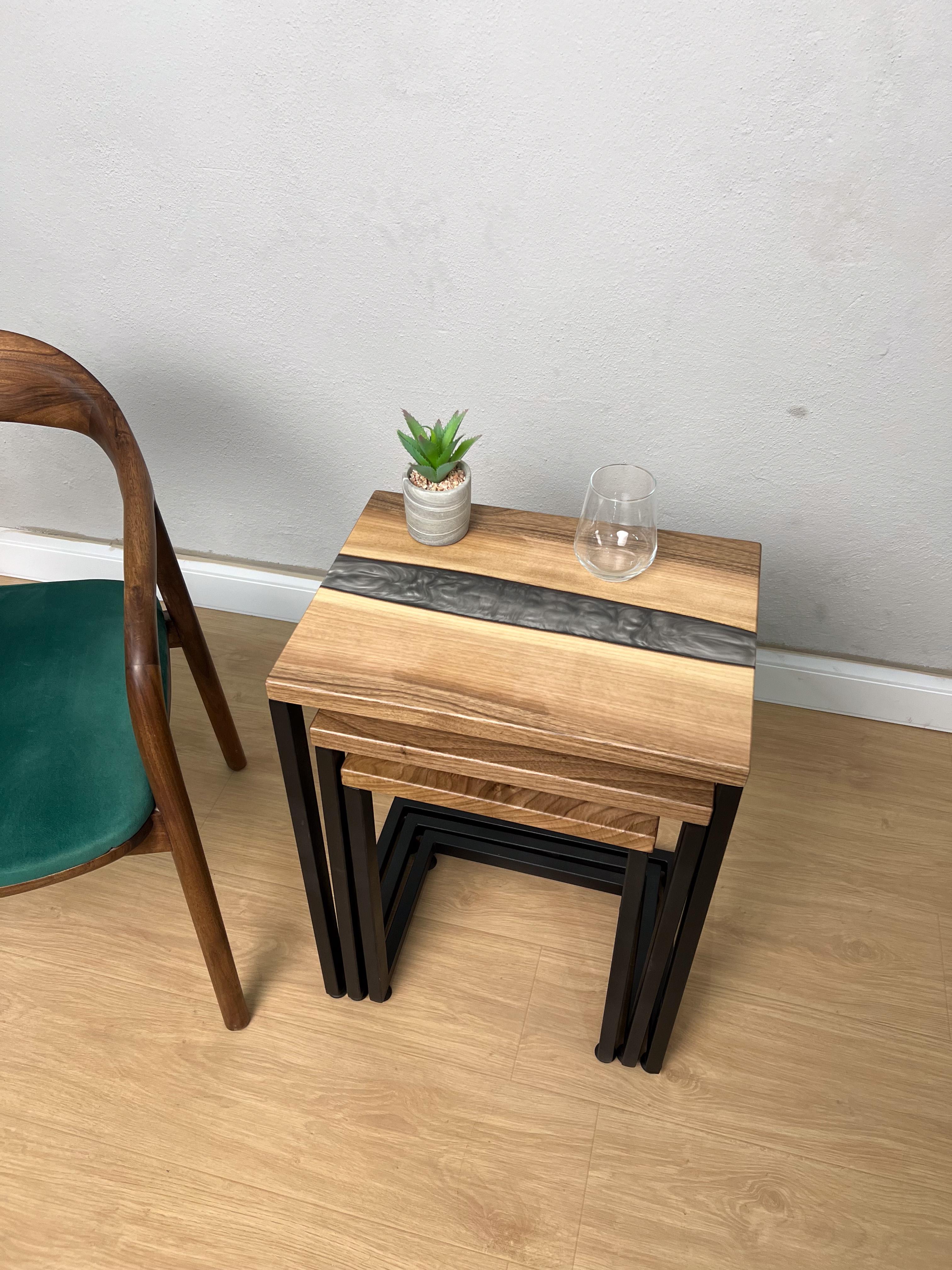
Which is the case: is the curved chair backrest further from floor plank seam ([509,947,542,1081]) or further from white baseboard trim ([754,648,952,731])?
white baseboard trim ([754,648,952,731])

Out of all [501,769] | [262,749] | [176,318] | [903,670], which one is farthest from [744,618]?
[176,318]

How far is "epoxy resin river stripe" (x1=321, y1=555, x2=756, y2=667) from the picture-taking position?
103cm

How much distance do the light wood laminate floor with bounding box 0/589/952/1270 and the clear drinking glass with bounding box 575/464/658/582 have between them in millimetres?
638

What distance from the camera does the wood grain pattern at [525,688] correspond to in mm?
922

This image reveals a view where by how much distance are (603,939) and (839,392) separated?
0.92 meters

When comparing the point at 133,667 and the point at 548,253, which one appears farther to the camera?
the point at 548,253

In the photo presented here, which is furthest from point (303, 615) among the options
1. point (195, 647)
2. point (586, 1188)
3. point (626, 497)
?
point (586, 1188)

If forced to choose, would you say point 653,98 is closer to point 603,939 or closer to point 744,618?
point 744,618

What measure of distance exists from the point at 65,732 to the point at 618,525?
0.73m

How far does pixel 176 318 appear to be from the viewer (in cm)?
155

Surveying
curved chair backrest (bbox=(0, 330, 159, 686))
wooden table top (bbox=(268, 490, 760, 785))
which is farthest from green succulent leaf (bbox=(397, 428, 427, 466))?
curved chair backrest (bbox=(0, 330, 159, 686))

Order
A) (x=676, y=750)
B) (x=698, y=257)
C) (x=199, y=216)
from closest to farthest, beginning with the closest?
1. (x=676, y=750)
2. (x=698, y=257)
3. (x=199, y=216)

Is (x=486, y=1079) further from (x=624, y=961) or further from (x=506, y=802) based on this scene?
(x=506, y=802)

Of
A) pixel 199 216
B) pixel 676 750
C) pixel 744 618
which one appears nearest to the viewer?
pixel 676 750
